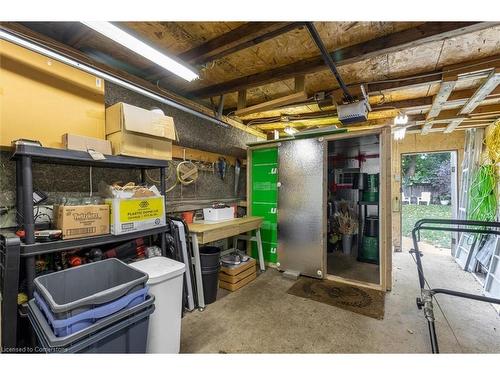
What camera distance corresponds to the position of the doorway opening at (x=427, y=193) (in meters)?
5.92

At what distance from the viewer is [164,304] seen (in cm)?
154

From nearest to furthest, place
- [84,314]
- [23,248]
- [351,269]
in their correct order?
[84,314] < [23,248] < [351,269]

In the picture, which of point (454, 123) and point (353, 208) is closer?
point (454, 123)

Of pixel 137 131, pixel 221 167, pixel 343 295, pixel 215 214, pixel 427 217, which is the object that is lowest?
pixel 343 295

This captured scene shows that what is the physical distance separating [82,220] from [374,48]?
2736 mm

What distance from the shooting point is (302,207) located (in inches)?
129

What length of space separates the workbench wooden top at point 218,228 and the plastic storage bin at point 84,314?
1.13m

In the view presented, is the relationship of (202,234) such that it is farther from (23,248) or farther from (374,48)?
(374,48)

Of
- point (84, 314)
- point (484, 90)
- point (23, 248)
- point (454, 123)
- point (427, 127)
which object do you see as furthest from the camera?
point (427, 127)

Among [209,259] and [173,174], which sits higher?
[173,174]

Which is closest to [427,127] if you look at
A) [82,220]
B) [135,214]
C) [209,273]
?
[209,273]

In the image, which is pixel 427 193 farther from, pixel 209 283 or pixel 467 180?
pixel 209 283

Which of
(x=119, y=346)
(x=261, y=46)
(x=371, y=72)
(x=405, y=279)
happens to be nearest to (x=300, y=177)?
(x=371, y=72)
